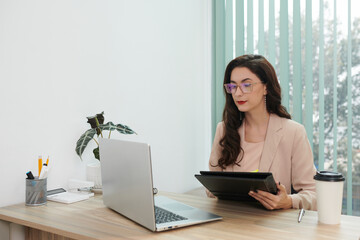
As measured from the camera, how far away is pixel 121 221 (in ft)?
3.92

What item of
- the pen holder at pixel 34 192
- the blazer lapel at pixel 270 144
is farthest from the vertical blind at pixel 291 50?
the pen holder at pixel 34 192

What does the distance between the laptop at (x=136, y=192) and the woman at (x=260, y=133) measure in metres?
0.61

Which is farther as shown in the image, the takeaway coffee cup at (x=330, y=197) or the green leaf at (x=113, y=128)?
the green leaf at (x=113, y=128)

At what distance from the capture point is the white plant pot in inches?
66.3

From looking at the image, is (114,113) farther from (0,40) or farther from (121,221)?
(121,221)

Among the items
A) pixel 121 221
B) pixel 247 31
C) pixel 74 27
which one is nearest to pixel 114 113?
pixel 74 27

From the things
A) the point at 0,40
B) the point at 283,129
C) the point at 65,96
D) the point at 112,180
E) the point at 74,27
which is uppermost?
the point at 74,27

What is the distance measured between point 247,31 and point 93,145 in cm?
156

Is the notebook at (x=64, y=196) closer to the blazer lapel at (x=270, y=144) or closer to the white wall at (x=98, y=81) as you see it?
the white wall at (x=98, y=81)

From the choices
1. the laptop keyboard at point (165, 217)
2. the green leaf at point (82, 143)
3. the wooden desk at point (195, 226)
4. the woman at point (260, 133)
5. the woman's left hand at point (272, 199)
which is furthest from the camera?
the woman at point (260, 133)

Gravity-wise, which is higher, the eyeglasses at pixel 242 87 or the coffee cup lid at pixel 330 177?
the eyeglasses at pixel 242 87

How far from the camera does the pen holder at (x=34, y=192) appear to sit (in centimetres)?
141

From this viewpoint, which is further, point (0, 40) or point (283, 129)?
point (283, 129)

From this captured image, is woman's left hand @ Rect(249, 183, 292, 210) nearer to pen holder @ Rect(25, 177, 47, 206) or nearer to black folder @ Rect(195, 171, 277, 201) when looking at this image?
black folder @ Rect(195, 171, 277, 201)
